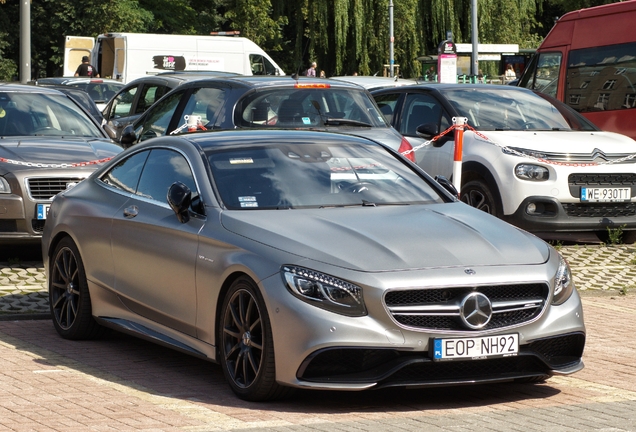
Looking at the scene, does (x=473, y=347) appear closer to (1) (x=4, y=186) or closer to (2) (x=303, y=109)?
(2) (x=303, y=109)

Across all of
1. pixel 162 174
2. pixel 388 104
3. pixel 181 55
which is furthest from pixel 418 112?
pixel 181 55

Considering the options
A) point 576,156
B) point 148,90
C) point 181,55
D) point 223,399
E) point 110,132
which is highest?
point 181,55

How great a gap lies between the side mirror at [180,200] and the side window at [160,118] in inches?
250

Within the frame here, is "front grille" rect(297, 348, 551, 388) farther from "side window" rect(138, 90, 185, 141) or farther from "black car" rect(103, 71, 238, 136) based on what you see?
"black car" rect(103, 71, 238, 136)

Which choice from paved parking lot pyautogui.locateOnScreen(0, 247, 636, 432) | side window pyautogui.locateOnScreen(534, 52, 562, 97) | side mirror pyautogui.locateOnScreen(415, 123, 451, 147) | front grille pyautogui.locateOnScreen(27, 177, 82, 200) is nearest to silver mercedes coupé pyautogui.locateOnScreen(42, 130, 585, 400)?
paved parking lot pyautogui.locateOnScreen(0, 247, 636, 432)

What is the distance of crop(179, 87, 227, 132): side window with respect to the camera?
12.3 m

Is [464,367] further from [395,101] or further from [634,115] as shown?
[634,115]

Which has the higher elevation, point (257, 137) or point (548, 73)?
point (548, 73)

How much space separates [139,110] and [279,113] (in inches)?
255

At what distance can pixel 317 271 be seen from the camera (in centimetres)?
619

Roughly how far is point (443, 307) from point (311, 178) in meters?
1.57

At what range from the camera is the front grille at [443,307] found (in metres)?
6.14

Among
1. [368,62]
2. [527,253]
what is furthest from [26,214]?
[368,62]

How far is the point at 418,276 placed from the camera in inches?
243
